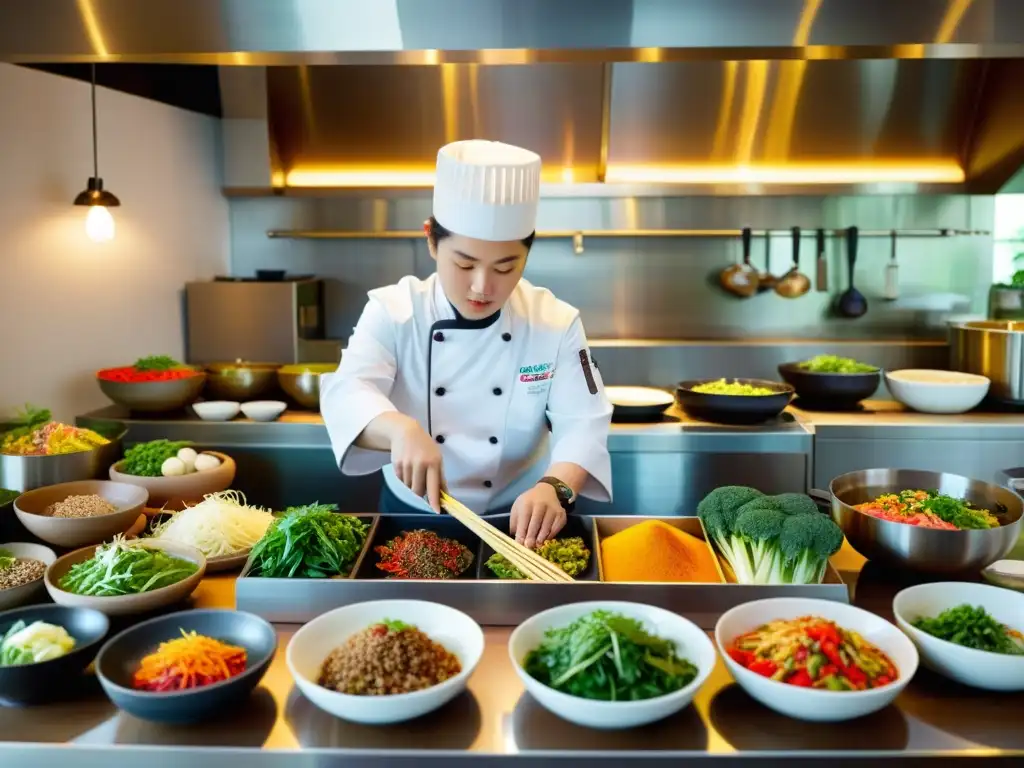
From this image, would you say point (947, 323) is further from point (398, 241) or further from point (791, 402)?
point (398, 241)

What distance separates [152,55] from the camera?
92.9 inches

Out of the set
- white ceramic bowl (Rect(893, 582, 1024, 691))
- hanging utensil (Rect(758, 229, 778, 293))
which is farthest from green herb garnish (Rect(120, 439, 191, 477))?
hanging utensil (Rect(758, 229, 778, 293))

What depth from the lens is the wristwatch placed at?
221 cm

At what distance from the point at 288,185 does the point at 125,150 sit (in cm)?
115

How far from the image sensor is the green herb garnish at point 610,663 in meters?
1.44

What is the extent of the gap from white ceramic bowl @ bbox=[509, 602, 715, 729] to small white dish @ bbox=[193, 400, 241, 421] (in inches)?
99.9

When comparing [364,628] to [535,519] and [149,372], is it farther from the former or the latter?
[149,372]

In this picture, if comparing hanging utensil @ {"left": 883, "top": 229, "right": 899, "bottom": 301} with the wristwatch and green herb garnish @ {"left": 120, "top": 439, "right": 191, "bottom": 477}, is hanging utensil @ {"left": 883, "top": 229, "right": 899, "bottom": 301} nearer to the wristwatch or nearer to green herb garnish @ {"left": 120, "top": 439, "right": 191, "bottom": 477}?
the wristwatch

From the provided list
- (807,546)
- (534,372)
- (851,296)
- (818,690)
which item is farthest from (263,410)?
(851,296)

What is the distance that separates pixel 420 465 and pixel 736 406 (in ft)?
7.08

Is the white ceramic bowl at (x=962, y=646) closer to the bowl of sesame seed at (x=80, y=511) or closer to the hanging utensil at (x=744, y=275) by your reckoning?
the bowl of sesame seed at (x=80, y=511)

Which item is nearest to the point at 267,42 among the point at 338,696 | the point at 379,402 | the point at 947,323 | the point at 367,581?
the point at 379,402

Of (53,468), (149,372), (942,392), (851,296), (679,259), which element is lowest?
(53,468)

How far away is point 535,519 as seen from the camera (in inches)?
81.2
